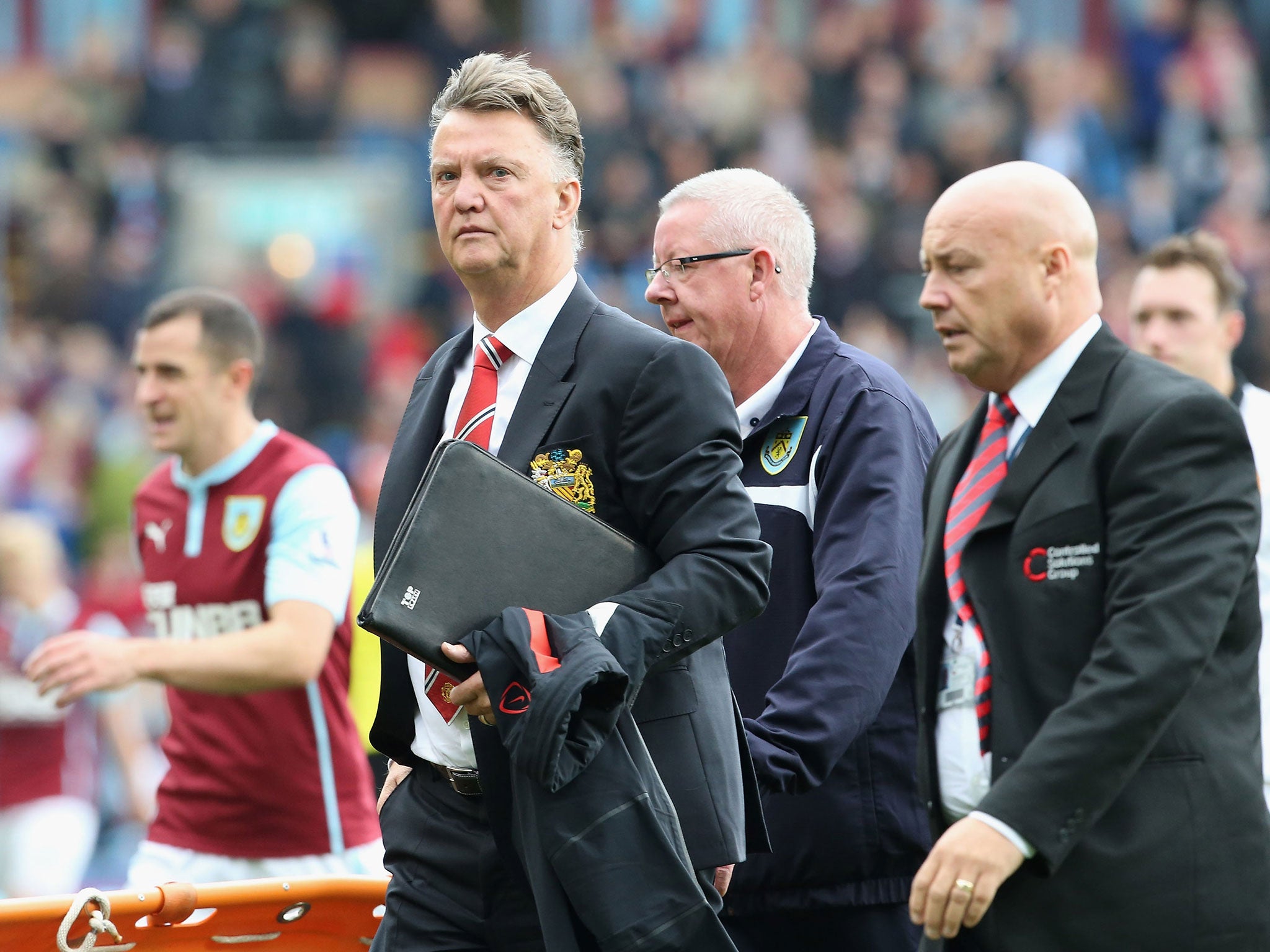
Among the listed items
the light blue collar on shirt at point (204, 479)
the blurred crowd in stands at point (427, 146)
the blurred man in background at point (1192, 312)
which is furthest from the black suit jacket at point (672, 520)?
the blurred crowd in stands at point (427, 146)

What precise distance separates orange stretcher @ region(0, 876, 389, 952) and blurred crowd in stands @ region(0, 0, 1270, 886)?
773 cm

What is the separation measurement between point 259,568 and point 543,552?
94.8 inches

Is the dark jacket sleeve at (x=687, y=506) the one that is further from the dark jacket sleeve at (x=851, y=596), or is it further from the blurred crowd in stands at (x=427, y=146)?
the blurred crowd in stands at (x=427, y=146)

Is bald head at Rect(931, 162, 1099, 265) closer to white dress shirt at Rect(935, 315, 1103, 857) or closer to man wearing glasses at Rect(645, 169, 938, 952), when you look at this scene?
white dress shirt at Rect(935, 315, 1103, 857)

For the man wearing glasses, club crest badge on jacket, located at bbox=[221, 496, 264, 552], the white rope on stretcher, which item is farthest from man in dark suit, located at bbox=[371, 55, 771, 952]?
club crest badge on jacket, located at bbox=[221, 496, 264, 552]

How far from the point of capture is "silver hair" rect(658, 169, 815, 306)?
4.49m

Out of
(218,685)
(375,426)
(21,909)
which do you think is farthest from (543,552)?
(375,426)

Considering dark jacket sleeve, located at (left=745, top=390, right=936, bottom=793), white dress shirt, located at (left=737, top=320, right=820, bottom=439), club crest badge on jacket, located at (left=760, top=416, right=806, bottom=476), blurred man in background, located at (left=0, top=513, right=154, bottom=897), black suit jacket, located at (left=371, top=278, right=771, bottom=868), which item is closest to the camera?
black suit jacket, located at (left=371, top=278, right=771, bottom=868)

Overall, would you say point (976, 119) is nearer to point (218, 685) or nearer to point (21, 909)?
point (218, 685)

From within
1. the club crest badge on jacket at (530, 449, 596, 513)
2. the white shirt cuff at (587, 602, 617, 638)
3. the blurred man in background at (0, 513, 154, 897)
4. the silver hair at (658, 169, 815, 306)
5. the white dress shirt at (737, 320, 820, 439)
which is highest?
the silver hair at (658, 169, 815, 306)

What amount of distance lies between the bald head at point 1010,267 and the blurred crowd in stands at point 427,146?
8697 millimetres

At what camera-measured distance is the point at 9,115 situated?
53.1 feet

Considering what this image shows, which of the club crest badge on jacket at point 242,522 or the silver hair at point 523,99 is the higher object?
the silver hair at point 523,99

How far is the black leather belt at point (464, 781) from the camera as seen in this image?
3.37 metres
